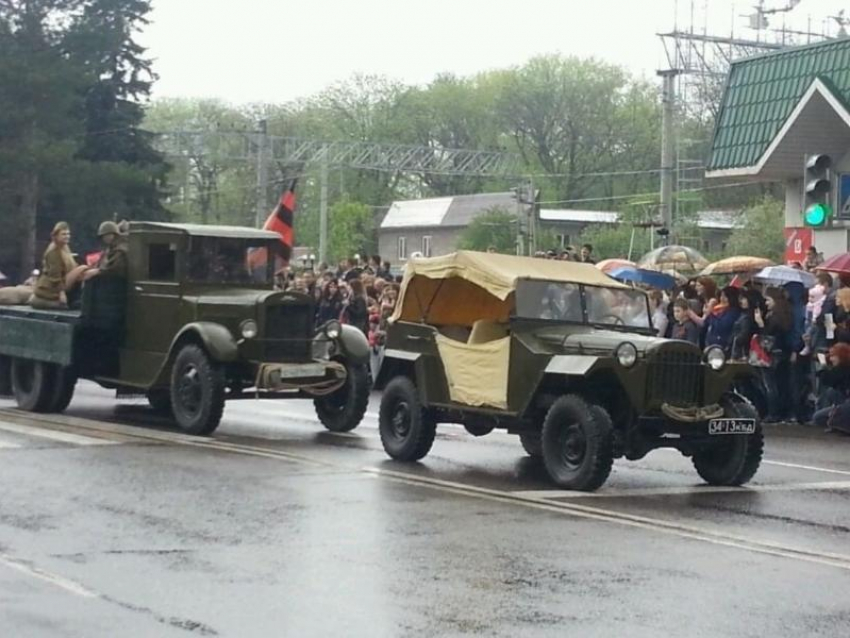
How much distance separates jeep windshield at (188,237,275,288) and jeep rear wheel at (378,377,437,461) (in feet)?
12.6

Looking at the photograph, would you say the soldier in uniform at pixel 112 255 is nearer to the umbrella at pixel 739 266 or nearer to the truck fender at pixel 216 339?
the truck fender at pixel 216 339

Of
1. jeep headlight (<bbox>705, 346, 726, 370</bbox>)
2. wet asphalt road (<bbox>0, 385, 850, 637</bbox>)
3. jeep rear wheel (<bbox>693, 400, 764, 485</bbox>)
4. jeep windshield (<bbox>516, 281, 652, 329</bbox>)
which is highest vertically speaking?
jeep windshield (<bbox>516, 281, 652, 329</bbox>)

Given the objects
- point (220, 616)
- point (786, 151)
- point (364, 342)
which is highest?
point (786, 151)

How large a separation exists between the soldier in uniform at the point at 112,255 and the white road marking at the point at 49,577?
965 centimetres

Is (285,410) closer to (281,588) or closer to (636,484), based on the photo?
(636,484)

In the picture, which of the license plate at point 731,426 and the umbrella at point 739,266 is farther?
the umbrella at point 739,266

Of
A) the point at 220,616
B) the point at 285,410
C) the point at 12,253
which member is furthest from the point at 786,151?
the point at 12,253

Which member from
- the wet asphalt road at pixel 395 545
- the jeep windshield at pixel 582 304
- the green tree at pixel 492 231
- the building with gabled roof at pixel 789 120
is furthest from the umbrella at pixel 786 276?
the green tree at pixel 492 231

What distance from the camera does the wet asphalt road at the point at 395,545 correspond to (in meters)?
8.58

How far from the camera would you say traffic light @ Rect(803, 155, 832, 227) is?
18625 mm

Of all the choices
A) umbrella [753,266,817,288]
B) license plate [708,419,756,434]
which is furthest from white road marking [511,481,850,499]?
umbrella [753,266,817,288]

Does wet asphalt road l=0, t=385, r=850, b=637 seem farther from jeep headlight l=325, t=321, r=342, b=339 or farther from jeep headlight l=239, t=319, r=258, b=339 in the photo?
jeep headlight l=325, t=321, r=342, b=339

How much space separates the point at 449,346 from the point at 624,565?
557cm

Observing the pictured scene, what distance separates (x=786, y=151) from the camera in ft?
96.5
